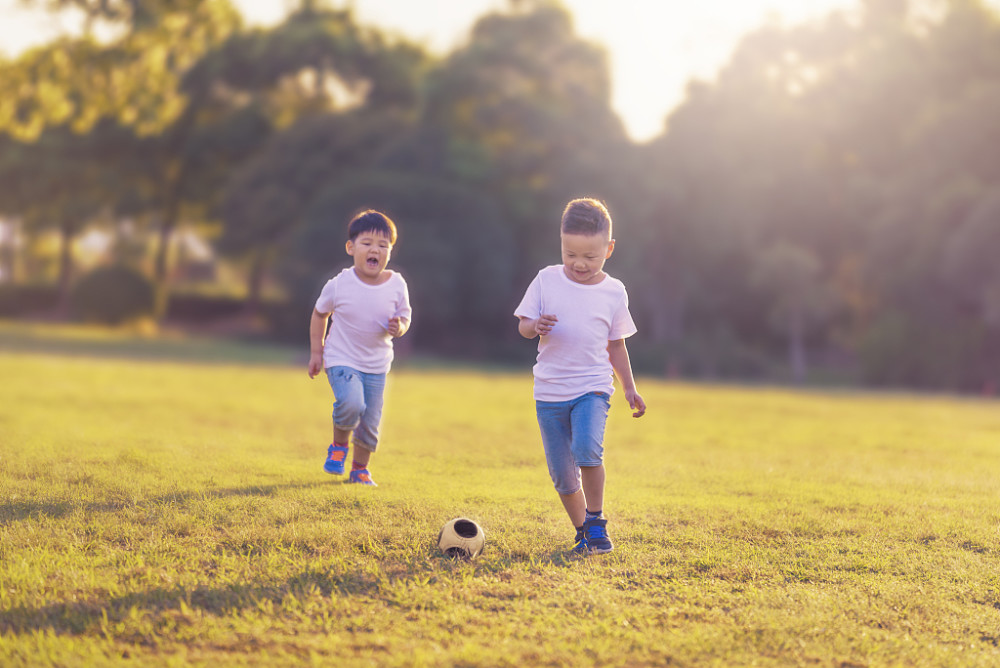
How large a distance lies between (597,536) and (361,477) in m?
2.12

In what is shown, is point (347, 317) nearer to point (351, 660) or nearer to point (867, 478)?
point (351, 660)

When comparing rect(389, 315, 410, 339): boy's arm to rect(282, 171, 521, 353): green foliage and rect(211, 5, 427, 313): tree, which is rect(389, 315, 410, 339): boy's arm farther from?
rect(211, 5, 427, 313): tree

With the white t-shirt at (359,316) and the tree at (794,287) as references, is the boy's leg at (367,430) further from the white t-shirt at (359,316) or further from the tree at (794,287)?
the tree at (794,287)

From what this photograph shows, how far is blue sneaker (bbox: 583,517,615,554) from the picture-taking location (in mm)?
4970

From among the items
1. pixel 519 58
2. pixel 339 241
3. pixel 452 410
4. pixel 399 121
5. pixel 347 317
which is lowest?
pixel 452 410

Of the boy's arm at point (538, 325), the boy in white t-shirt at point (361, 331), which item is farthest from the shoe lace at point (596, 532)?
the boy in white t-shirt at point (361, 331)

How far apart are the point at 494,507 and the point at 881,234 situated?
27895 millimetres

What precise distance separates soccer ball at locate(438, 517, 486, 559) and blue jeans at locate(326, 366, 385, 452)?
1.84 m

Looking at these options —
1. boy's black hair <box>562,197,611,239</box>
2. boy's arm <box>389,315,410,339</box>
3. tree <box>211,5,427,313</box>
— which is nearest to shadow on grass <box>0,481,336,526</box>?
boy's arm <box>389,315,410,339</box>

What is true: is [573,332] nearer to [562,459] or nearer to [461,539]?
[562,459]

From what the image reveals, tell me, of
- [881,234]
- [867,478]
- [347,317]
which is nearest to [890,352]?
[881,234]

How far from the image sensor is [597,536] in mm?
4992

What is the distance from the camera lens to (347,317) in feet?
21.7

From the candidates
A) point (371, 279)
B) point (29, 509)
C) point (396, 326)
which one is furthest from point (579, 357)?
point (29, 509)
